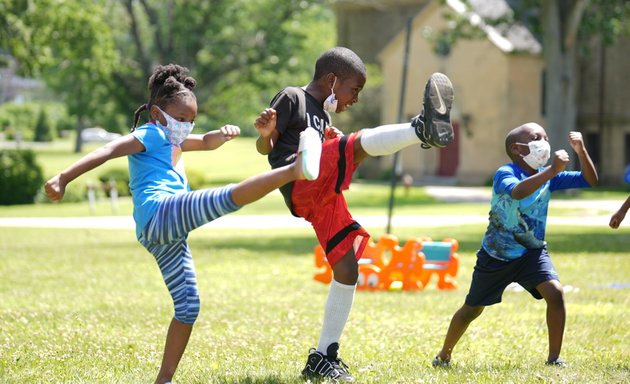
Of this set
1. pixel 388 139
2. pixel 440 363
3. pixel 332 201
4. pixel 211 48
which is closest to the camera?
pixel 388 139

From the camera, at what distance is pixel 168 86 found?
19.4 feet

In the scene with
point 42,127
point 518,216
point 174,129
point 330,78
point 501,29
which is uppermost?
point 501,29

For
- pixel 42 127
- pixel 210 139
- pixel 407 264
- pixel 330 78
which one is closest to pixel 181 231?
pixel 210 139

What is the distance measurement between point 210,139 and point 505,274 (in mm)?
2116

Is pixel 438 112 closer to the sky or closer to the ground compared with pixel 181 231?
closer to the sky

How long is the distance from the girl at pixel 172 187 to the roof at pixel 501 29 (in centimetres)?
3521

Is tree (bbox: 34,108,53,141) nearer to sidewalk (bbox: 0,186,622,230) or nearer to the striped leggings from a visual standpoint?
sidewalk (bbox: 0,186,622,230)

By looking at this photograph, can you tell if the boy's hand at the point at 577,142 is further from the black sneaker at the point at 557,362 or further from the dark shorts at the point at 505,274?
the black sneaker at the point at 557,362

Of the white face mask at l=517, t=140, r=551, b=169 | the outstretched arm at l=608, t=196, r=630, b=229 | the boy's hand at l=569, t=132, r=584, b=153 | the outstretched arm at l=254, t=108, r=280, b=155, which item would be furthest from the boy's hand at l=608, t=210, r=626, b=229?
the outstretched arm at l=254, t=108, r=280, b=155

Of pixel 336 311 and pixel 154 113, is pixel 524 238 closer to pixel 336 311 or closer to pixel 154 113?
pixel 336 311

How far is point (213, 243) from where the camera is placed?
1981 centimetres

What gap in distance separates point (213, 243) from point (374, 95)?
29.9 m

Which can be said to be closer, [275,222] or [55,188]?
[55,188]

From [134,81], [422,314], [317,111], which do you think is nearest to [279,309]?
[422,314]
